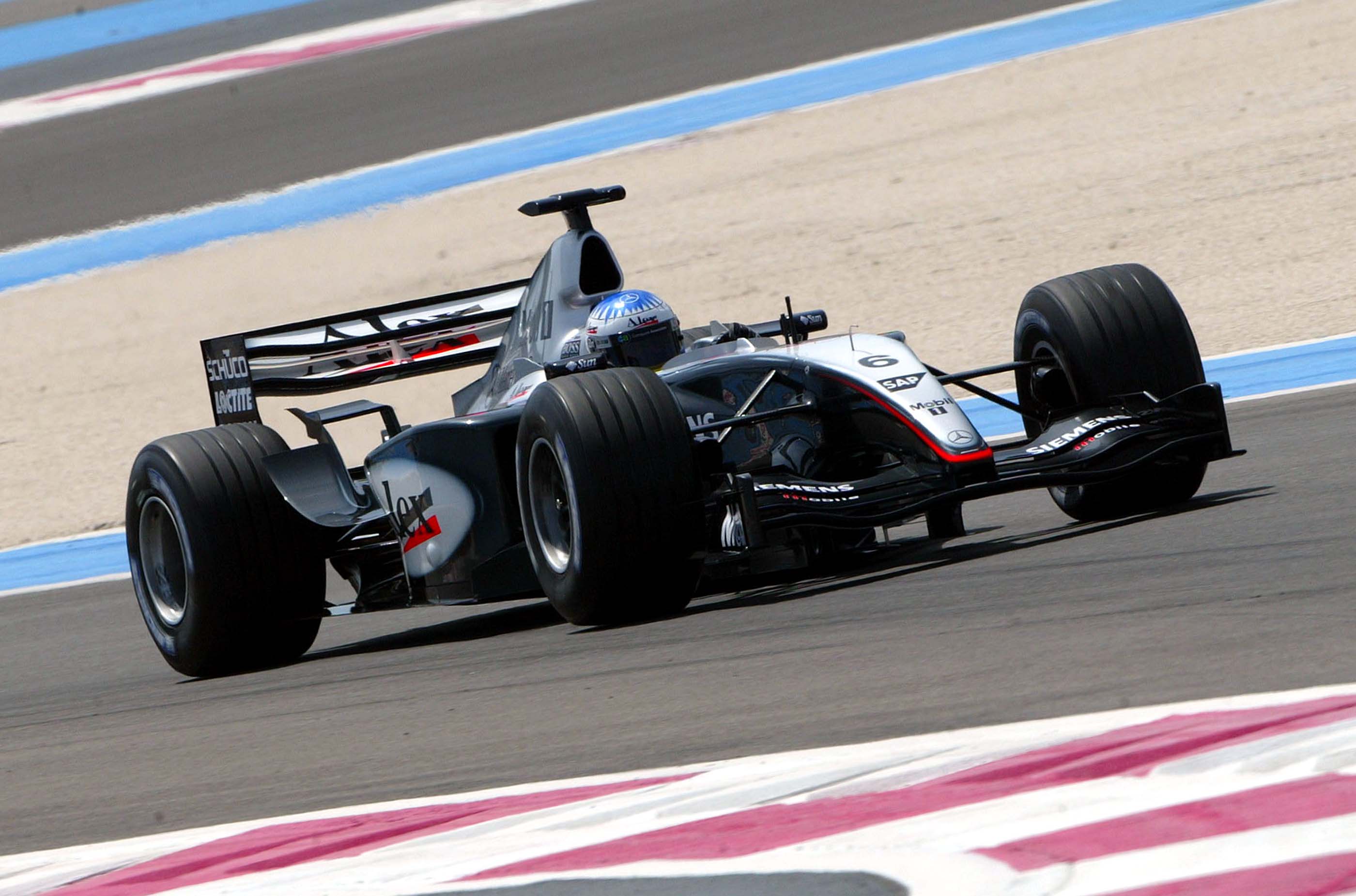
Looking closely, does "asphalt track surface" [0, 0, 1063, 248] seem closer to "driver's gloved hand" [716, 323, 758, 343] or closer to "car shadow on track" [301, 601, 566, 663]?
"car shadow on track" [301, 601, 566, 663]

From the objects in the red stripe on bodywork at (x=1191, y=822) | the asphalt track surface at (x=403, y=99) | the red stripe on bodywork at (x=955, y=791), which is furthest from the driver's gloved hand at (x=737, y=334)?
the asphalt track surface at (x=403, y=99)

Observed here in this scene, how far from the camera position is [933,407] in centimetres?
690

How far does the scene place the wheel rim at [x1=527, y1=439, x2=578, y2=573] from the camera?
693cm

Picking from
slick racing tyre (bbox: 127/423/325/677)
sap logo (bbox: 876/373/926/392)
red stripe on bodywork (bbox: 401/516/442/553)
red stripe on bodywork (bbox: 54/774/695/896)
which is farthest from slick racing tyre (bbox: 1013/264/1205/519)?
red stripe on bodywork (bbox: 54/774/695/896)

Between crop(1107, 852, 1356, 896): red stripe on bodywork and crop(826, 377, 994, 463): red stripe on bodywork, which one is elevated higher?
crop(826, 377, 994, 463): red stripe on bodywork

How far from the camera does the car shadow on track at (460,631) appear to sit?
7.88 m

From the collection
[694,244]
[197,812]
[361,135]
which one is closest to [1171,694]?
[197,812]

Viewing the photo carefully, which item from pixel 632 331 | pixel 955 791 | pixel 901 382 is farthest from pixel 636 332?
pixel 955 791

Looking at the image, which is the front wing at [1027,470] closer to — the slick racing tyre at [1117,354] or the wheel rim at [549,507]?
the slick racing tyre at [1117,354]

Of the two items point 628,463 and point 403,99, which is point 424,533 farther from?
point 403,99

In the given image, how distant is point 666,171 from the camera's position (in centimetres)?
1911

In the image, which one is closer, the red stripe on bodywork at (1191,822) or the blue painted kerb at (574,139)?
the red stripe on bodywork at (1191,822)

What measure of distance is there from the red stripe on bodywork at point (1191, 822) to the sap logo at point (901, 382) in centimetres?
354

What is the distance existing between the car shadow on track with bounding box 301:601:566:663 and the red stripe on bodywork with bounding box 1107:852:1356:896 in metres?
4.63
